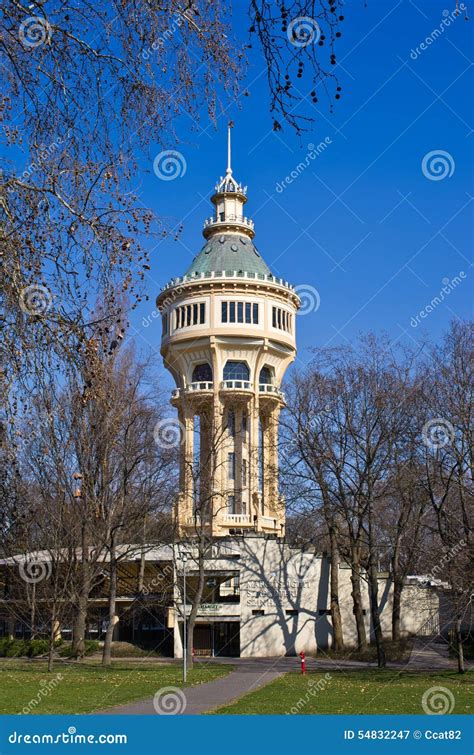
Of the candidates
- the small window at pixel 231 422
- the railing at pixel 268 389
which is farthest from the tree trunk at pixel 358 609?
the small window at pixel 231 422

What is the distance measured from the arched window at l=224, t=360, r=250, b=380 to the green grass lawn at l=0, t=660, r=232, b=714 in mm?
22212

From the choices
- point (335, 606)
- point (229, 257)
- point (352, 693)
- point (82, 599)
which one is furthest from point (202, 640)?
point (229, 257)

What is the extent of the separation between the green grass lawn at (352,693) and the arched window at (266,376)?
88.9 feet

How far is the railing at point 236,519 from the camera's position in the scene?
50562 mm

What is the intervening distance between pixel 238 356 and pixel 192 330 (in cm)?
318

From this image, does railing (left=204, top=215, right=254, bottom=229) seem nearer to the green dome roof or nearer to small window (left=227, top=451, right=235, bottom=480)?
the green dome roof

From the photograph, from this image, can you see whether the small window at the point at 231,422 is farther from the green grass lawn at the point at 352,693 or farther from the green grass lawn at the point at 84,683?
the green grass lawn at the point at 352,693

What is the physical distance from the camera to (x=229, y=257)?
5488cm

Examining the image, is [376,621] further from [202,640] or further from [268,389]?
[268,389]

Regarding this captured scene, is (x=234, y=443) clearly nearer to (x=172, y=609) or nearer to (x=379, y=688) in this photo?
(x=172, y=609)

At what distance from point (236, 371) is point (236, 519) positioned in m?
8.81

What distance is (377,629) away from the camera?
101ft

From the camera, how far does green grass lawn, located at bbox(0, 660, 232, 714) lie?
18086 mm

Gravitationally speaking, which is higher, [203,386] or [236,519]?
[203,386]
